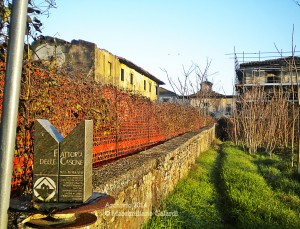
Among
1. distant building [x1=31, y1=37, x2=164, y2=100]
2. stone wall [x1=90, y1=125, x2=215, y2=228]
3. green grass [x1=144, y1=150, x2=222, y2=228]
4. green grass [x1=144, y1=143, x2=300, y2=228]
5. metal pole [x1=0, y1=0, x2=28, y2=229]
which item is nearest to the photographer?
metal pole [x1=0, y1=0, x2=28, y2=229]

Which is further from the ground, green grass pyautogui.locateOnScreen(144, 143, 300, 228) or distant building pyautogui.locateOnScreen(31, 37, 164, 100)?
distant building pyautogui.locateOnScreen(31, 37, 164, 100)

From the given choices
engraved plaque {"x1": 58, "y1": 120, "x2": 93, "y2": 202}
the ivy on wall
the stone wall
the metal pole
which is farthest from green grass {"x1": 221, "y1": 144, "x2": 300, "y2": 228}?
the metal pole

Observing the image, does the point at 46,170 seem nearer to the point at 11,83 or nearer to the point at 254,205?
the point at 11,83

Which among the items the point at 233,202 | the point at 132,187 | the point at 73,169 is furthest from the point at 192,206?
the point at 73,169

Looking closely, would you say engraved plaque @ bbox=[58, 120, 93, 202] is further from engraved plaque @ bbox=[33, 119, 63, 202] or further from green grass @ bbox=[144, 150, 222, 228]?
green grass @ bbox=[144, 150, 222, 228]

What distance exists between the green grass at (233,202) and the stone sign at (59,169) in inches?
114

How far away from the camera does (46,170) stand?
76.0 inches

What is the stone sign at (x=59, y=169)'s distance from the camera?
1921 mm

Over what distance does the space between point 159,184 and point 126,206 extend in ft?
6.37

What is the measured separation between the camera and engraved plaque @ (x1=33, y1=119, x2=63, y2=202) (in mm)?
1922

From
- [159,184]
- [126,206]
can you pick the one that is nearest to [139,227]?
[126,206]

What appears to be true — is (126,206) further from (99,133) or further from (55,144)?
(55,144)

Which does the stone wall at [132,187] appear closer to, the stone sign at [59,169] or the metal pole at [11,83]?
the stone sign at [59,169]

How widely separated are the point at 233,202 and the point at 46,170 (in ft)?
17.2
